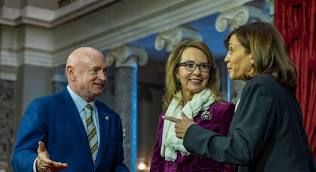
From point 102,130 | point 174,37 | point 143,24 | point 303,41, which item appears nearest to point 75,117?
point 102,130

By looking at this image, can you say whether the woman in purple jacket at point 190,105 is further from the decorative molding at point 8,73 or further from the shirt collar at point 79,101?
the decorative molding at point 8,73

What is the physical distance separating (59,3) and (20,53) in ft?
4.34

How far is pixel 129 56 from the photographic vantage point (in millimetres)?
11359

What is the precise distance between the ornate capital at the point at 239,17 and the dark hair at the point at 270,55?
243 inches

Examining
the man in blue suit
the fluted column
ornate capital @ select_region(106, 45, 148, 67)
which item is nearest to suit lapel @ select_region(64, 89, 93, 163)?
the man in blue suit

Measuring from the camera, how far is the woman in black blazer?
247 cm

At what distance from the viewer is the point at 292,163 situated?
2.49m

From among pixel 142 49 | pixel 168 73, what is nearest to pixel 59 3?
pixel 142 49

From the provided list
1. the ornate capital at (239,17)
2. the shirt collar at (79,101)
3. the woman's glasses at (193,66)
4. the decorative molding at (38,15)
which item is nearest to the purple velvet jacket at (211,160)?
the woman's glasses at (193,66)

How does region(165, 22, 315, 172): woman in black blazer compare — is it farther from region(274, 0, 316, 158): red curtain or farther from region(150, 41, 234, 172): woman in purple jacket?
region(274, 0, 316, 158): red curtain

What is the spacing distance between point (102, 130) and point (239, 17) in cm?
553

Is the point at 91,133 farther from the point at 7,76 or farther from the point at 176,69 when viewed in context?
the point at 7,76

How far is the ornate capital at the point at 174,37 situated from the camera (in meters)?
10.1

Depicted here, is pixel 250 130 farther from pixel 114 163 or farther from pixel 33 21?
pixel 33 21
